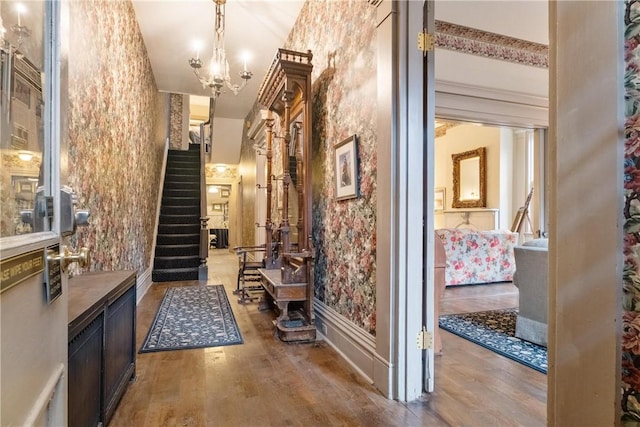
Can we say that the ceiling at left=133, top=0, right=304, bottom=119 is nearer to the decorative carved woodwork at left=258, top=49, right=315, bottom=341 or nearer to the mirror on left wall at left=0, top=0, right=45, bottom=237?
the decorative carved woodwork at left=258, top=49, right=315, bottom=341

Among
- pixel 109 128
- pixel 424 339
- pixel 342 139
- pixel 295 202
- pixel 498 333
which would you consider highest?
pixel 109 128

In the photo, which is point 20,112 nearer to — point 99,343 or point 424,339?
Answer: point 99,343

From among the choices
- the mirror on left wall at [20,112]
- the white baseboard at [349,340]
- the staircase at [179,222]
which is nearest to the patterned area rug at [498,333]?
the white baseboard at [349,340]

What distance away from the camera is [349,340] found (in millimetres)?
2354

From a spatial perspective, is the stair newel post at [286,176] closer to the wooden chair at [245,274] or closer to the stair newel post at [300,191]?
the stair newel post at [300,191]

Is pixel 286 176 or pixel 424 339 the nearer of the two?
pixel 424 339

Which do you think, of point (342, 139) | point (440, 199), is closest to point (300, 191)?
point (342, 139)

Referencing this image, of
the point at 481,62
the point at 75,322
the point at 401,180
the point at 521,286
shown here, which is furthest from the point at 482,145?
the point at 75,322

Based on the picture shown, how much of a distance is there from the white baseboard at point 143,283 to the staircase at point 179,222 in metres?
0.28

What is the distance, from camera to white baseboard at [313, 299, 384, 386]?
6.81 feet

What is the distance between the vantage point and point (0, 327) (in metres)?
0.50

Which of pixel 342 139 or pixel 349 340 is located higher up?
pixel 342 139

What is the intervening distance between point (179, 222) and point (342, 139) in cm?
483

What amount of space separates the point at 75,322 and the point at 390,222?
1.45 m
